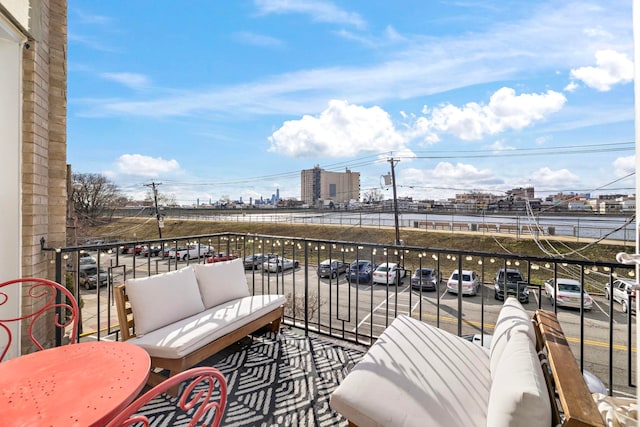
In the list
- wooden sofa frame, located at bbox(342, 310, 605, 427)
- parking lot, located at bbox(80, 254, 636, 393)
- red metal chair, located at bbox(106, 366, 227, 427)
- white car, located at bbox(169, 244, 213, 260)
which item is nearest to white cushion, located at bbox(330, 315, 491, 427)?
wooden sofa frame, located at bbox(342, 310, 605, 427)

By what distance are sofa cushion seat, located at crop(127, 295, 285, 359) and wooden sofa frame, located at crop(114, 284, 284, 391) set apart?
37 millimetres

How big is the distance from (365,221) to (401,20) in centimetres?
1630

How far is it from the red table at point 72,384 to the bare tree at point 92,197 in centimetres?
1743

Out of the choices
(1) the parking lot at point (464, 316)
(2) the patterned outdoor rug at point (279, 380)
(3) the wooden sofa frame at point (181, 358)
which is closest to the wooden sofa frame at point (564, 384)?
(2) the patterned outdoor rug at point (279, 380)

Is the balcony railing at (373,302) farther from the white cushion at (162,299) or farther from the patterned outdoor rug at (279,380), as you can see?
the white cushion at (162,299)

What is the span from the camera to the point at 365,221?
22.7 meters

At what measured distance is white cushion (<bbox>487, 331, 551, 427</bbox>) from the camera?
90 centimetres

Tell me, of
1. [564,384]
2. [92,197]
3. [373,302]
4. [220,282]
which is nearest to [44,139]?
[220,282]

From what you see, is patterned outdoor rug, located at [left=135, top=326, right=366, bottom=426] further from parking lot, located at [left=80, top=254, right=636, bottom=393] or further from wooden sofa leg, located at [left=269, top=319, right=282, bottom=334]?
parking lot, located at [left=80, top=254, right=636, bottom=393]

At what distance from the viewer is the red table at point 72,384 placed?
0.94m

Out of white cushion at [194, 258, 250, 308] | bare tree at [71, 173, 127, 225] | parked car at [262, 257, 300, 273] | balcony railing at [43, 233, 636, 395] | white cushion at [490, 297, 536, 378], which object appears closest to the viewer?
white cushion at [490, 297, 536, 378]

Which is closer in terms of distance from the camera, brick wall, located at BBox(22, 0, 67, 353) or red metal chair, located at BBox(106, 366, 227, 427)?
red metal chair, located at BBox(106, 366, 227, 427)

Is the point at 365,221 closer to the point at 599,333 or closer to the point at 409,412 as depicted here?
the point at 599,333

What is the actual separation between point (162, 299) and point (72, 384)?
1.37m
